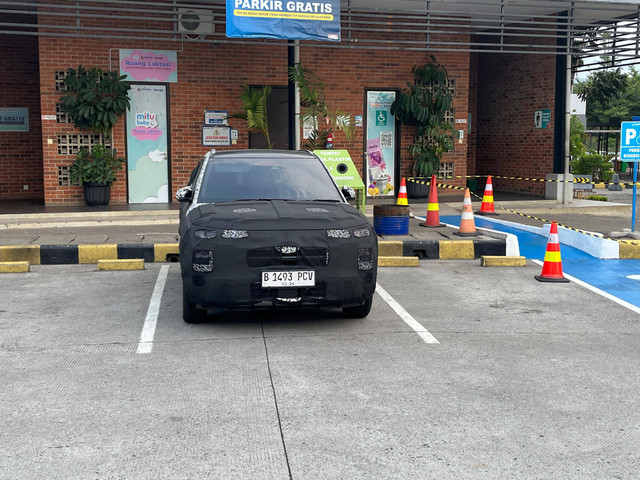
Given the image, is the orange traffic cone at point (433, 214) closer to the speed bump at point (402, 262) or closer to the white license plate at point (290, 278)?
the speed bump at point (402, 262)

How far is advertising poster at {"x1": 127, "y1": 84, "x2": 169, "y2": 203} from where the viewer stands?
1659 cm

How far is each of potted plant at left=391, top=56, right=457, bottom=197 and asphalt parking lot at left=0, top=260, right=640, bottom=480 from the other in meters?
10.2

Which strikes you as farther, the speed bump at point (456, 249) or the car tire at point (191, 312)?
the speed bump at point (456, 249)

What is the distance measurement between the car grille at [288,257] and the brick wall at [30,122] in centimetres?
1363

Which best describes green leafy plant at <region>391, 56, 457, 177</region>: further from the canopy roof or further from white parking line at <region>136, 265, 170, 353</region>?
white parking line at <region>136, 265, 170, 353</region>

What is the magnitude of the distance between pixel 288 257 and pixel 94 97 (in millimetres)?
10652

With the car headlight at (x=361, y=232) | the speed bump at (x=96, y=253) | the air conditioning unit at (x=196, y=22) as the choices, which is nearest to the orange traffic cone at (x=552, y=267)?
the car headlight at (x=361, y=232)

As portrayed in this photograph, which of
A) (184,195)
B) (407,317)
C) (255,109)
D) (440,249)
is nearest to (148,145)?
(255,109)

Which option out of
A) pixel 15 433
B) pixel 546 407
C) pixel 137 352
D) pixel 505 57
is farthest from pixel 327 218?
pixel 505 57

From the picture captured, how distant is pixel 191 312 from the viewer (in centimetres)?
687

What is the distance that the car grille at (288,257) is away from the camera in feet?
21.0

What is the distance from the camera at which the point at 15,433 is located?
434 cm

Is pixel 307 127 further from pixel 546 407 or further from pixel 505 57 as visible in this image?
pixel 546 407

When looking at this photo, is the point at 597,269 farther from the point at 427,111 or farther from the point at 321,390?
the point at 427,111
